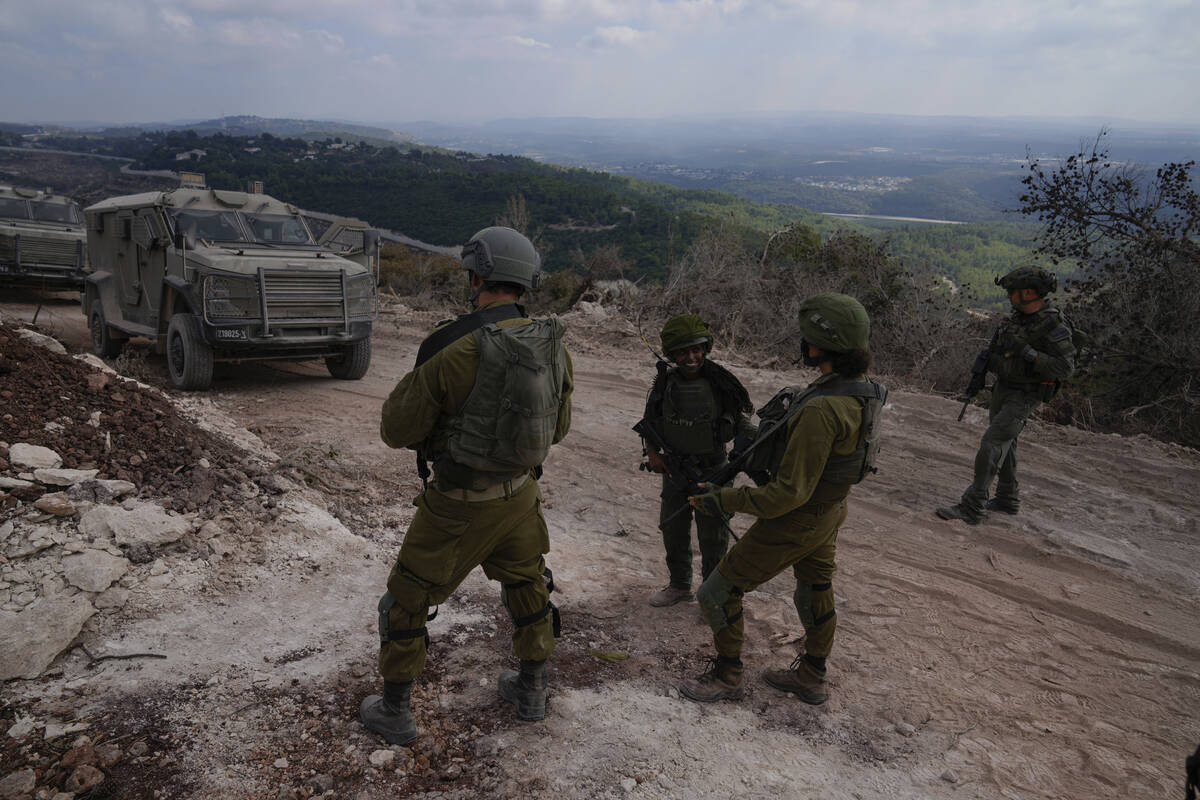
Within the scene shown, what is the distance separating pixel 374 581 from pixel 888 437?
5409mm

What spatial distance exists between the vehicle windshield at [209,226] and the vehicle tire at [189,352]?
0.89 m

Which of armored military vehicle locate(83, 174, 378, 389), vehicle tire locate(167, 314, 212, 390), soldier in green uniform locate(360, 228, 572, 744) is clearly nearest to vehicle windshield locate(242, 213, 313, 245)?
armored military vehicle locate(83, 174, 378, 389)

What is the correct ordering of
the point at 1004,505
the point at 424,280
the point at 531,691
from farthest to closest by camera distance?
1. the point at 424,280
2. the point at 1004,505
3. the point at 531,691

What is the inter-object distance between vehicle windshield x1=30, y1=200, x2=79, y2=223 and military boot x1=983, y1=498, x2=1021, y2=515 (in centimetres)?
1535

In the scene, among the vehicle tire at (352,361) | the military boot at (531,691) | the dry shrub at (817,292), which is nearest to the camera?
the military boot at (531,691)

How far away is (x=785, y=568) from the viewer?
2.79 meters

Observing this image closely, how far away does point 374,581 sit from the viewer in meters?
3.86

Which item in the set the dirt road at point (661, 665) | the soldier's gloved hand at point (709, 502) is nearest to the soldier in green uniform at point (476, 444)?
the dirt road at point (661, 665)

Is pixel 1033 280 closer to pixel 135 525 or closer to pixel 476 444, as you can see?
pixel 476 444

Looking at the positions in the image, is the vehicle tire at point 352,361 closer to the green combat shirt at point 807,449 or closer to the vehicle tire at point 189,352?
the vehicle tire at point 189,352

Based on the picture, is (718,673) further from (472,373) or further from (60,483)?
(60,483)

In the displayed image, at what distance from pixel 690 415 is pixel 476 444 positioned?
53.9 inches

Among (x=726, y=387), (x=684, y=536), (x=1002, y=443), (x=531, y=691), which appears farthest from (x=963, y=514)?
(x=531, y=691)

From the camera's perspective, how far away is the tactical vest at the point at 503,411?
93.6 inches
